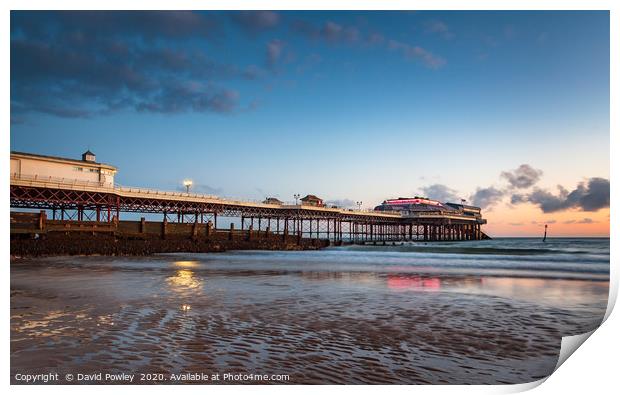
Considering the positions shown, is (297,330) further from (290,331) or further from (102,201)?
(102,201)

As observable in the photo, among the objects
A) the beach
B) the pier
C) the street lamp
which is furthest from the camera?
the street lamp

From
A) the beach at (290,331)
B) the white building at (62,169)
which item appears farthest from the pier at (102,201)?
the beach at (290,331)

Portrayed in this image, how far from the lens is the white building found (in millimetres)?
28406

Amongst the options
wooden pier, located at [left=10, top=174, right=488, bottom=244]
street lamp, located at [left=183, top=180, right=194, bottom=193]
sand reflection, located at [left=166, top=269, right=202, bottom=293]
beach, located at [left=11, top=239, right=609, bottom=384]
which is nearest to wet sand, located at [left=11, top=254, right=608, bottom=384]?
beach, located at [left=11, top=239, right=609, bottom=384]

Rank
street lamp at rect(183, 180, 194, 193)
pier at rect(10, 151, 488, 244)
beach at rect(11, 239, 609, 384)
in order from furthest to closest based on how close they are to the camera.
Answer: street lamp at rect(183, 180, 194, 193) < pier at rect(10, 151, 488, 244) < beach at rect(11, 239, 609, 384)

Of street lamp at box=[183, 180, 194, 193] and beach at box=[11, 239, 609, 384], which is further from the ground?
street lamp at box=[183, 180, 194, 193]

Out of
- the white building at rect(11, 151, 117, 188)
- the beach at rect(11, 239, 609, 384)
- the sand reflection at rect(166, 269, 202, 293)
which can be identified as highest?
the white building at rect(11, 151, 117, 188)

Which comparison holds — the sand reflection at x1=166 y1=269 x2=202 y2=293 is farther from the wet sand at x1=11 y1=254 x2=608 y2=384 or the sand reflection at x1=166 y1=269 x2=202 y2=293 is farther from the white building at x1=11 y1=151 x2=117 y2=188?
the white building at x1=11 y1=151 x2=117 y2=188

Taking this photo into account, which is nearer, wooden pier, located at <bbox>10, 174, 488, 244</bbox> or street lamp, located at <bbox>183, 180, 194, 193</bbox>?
wooden pier, located at <bbox>10, 174, 488, 244</bbox>

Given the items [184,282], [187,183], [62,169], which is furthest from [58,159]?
[184,282]

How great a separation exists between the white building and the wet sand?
68.2 feet

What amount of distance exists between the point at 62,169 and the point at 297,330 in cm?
3103

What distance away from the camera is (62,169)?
3206 centimetres

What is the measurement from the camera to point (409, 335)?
6129 millimetres
